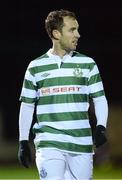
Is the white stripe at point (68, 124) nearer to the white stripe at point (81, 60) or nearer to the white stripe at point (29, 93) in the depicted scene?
the white stripe at point (29, 93)

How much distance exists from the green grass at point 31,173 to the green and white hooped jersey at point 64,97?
6121 mm

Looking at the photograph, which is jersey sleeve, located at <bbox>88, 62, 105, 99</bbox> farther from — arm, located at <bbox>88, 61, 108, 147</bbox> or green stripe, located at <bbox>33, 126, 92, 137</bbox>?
green stripe, located at <bbox>33, 126, 92, 137</bbox>

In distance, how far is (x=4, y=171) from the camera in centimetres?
1631

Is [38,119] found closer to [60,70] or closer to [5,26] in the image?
[60,70]

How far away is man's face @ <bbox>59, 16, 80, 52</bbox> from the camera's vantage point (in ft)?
28.1

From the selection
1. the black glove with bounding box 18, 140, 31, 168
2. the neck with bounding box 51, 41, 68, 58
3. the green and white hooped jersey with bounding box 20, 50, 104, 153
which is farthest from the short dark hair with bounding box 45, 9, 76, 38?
the black glove with bounding box 18, 140, 31, 168

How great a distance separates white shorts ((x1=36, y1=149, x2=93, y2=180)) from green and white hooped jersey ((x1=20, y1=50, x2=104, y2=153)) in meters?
0.06

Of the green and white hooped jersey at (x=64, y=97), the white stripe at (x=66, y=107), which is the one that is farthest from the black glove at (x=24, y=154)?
the white stripe at (x=66, y=107)

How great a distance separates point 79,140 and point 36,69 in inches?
29.9

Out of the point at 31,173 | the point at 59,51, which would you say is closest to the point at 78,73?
the point at 59,51

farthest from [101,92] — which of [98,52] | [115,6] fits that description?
[115,6]

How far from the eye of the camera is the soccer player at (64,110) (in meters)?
8.37

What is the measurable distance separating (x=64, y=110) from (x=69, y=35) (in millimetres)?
714

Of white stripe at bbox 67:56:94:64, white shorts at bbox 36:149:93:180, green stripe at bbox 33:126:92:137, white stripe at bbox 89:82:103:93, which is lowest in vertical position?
white shorts at bbox 36:149:93:180
